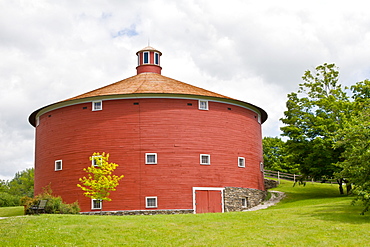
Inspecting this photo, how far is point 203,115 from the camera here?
32.2 meters

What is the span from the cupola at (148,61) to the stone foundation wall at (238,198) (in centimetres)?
1203

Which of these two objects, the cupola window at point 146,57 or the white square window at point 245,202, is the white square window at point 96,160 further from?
the cupola window at point 146,57

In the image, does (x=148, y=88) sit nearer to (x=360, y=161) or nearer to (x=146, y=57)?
(x=146, y=57)

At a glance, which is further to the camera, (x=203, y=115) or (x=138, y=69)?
(x=138, y=69)

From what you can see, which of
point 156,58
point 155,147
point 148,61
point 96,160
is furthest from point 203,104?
point 156,58

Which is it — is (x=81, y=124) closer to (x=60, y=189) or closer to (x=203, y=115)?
(x=60, y=189)

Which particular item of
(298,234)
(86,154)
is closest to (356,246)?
(298,234)

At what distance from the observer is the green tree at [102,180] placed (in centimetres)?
2737

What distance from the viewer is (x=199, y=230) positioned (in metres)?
18.6

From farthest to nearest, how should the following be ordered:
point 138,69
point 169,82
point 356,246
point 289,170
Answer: point 289,170 → point 138,69 → point 169,82 → point 356,246

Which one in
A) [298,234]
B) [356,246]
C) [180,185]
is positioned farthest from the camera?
[180,185]

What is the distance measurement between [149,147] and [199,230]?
499 inches

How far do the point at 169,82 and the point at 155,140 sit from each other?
5.77 m

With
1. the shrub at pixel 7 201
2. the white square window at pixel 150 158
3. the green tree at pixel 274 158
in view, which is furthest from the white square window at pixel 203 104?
the green tree at pixel 274 158
